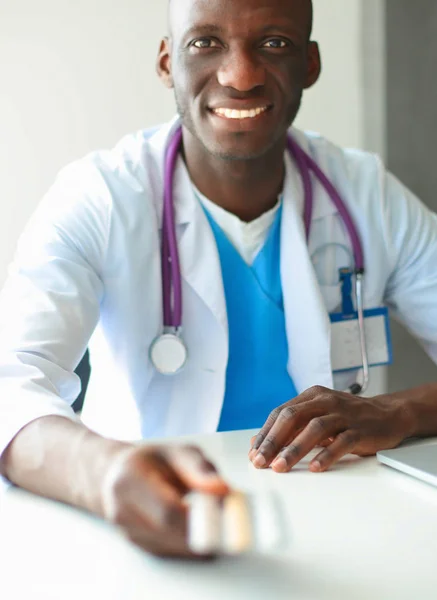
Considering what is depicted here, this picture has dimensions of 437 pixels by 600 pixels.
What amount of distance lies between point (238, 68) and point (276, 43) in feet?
0.28

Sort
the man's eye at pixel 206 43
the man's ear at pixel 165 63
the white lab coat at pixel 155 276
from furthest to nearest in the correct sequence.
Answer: the man's ear at pixel 165 63 → the man's eye at pixel 206 43 → the white lab coat at pixel 155 276

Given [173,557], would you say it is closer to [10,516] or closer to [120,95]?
[10,516]

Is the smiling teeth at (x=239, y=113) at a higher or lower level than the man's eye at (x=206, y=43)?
lower

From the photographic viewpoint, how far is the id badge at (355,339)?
48.3 inches

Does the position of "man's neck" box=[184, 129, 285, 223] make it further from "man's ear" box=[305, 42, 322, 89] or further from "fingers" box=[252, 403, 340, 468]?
"fingers" box=[252, 403, 340, 468]

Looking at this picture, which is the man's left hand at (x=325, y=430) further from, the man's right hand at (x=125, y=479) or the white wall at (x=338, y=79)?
the white wall at (x=338, y=79)

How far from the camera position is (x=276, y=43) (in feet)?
3.82

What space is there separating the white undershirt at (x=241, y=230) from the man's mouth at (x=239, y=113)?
14cm

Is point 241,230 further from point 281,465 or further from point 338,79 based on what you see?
point 338,79

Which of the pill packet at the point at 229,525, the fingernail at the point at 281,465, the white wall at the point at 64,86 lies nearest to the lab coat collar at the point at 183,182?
the white wall at the point at 64,86

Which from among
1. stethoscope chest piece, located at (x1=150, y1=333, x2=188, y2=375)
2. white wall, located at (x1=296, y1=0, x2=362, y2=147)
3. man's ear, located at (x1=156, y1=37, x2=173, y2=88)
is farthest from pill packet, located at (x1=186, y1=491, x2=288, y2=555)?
white wall, located at (x1=296, y1=0, x2=362, y2=147)

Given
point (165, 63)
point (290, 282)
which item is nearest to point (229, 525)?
point (290, 282)

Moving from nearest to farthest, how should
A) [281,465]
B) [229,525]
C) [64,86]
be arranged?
[229,525], [281,465], [64,86]

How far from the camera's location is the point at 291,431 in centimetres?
78
